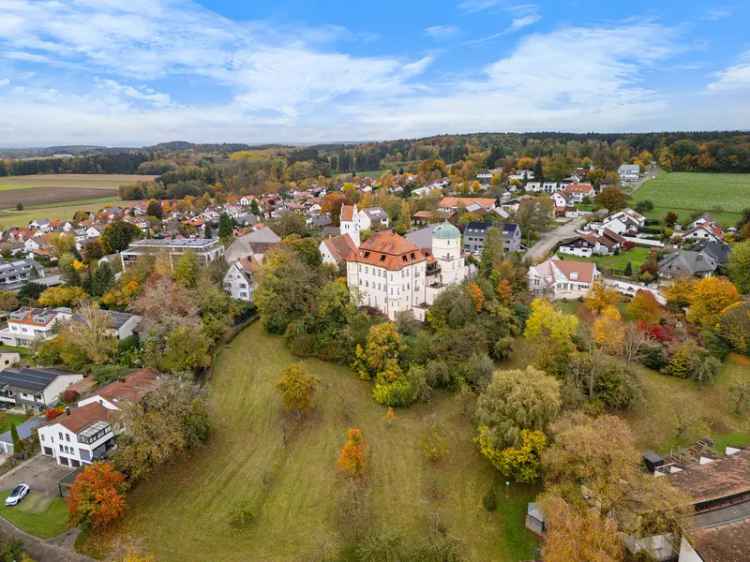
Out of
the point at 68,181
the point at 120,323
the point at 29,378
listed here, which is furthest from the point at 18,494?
the point at 68,181

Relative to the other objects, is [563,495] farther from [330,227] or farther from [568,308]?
[330,227]

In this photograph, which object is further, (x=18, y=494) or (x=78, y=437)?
(x=78, y=437)

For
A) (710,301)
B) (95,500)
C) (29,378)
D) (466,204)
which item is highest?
(466,204)

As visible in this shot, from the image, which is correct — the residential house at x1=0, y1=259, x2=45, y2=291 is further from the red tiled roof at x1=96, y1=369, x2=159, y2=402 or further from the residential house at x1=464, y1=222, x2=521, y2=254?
the residential house at x1=464, y1=222, x2=521, y2=254

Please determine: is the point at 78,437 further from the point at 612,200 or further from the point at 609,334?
the point at 612,200

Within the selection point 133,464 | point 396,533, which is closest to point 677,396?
point 396,533

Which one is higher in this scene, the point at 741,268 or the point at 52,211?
the point at 52,211

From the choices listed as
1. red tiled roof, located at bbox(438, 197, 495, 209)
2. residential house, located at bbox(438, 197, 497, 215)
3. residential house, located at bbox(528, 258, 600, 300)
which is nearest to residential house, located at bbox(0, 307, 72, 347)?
residential house, located at bbox(528, 258, 600, 300)
